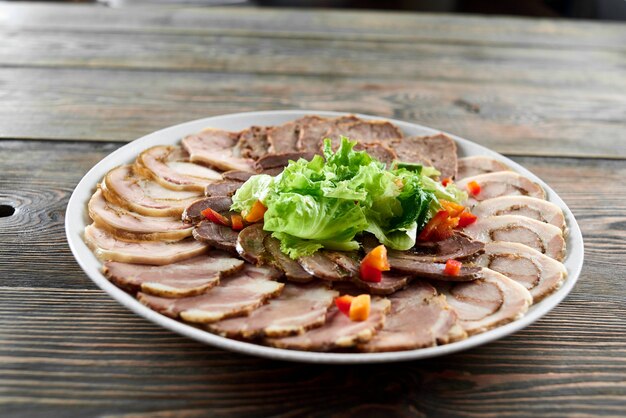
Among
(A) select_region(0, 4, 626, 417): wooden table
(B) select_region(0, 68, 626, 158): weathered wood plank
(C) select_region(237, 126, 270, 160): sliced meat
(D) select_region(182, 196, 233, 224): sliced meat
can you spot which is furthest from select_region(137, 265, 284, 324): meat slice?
(B) select_region(0, 68, 626, 158): weathered wood plank

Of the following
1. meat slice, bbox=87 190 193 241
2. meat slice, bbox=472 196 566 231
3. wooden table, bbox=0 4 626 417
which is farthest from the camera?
meat slice, bbox=472 196 566 231

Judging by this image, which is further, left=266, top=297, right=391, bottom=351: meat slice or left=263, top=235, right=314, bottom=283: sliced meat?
left=263, top=235, right=314, bottom=283: sliced meat

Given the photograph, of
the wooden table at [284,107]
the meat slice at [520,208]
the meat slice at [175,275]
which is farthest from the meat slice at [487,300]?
the meat slice at [175,275]

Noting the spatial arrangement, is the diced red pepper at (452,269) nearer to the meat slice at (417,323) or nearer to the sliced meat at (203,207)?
the meat slice at (417,323)

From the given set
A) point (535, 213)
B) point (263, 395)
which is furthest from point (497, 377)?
point (535, 213)

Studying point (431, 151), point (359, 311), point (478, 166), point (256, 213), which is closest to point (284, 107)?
point (431, 151)

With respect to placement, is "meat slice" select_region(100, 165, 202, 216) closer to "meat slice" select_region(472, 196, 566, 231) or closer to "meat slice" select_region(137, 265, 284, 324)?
"meat slice" select_region(137, 265, 284, 324)

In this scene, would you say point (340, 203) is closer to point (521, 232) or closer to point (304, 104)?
point (521, 232)

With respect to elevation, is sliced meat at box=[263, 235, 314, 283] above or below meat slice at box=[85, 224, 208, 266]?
above
